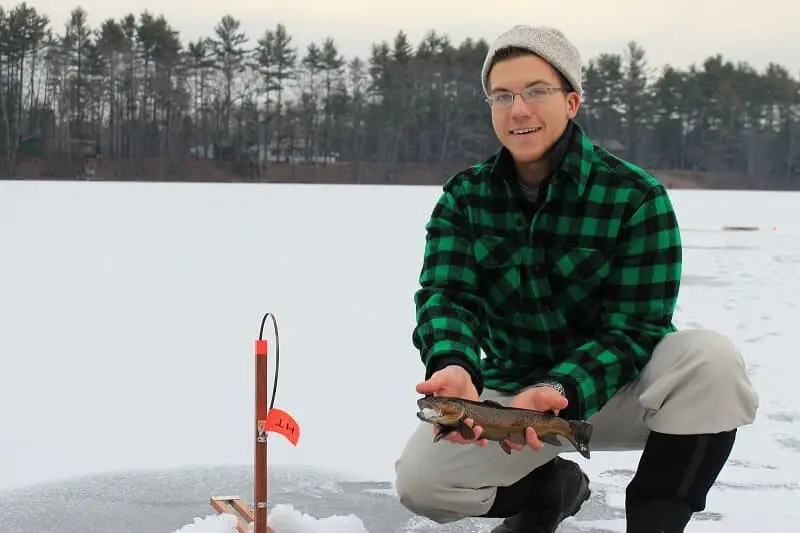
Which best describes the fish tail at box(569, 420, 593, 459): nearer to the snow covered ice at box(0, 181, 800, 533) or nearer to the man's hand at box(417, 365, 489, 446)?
the man's hand at box(417, 365, 489, 446)

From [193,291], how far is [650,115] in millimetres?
65352

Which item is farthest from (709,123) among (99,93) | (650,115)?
(99,93)

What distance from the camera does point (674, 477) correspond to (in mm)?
2186

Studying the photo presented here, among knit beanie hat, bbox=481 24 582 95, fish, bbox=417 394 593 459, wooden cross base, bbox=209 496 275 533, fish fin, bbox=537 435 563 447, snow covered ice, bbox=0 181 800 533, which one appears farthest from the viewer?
snow covered ice, bbox=0 181 800 533

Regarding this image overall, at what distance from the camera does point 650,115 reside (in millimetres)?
69438

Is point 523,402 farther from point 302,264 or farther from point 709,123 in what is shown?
point 709,123

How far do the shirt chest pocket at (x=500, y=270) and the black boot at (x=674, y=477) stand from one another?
46cm

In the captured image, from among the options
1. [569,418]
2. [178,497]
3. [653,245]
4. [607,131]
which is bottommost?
[178,497]

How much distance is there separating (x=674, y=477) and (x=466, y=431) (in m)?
0.52

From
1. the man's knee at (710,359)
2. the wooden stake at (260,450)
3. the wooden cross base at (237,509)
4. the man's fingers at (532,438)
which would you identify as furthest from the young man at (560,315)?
the wooden cross base at (237,509)

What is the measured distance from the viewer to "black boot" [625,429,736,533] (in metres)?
2.16

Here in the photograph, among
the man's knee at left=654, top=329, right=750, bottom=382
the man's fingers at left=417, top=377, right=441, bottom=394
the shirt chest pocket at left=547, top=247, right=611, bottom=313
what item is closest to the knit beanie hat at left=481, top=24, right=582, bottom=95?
the shirt chest pocket at left=547, top=247, right=611, bottom=313

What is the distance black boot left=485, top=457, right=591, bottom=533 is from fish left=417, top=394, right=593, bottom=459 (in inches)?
14.7

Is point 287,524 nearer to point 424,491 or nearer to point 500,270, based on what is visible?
point 424,491
